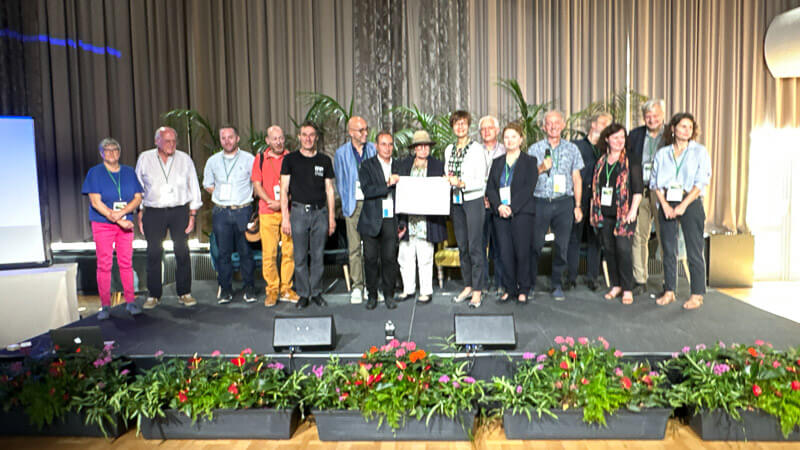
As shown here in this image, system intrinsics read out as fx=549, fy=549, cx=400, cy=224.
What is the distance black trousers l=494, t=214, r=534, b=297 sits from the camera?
415 centimetres

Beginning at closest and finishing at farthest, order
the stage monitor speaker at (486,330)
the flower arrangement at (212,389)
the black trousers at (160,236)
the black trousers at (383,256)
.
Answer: the flower arrangement at (212,389) → the stage monitor speaker at (486,330) → the black trousers at (383,256) → the black trousers at (160,236)

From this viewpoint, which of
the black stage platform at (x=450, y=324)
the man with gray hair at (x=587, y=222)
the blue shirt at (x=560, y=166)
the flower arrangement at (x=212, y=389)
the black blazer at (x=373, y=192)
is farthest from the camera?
the man with gray hair at (x=587, y=222)

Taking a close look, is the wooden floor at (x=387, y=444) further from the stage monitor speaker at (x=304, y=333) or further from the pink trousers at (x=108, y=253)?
the pink trousers at (x=108, y=253)

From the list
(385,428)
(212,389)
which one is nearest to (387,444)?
(385,428)

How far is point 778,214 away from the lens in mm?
6504

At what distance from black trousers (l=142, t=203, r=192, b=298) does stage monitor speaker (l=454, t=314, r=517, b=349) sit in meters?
2.56

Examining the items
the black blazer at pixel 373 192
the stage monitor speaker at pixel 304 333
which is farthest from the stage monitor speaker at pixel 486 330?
the black blazer at pixel 373 192

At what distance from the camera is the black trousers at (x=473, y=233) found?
13.7 feet

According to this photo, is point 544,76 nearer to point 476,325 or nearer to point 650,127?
point 650,127

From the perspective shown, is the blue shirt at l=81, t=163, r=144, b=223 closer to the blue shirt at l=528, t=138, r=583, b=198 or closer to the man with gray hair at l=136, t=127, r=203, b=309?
the man with gray hair at l=136, t=127, r=203, b=309

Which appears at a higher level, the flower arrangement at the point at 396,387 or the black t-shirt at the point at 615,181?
the black t-shirt at the point at 615,181

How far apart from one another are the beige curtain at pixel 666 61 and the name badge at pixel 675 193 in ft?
8.44

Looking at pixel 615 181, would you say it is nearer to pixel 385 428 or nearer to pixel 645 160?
pixel 645 160

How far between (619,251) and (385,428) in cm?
252
